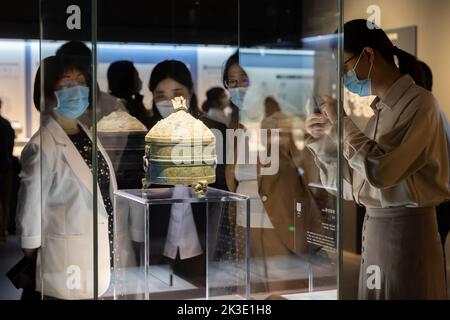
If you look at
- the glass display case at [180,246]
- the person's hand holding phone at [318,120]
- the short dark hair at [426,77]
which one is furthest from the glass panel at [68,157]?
the short dark hair at [426,77]

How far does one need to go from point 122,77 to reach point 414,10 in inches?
95.4

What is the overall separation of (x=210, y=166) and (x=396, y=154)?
0.68 meters

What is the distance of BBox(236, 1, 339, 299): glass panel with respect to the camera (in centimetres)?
Answer: 261

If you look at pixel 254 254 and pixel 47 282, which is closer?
pixel 47 282

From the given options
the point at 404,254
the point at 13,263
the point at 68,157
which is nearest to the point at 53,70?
the point at 68,157

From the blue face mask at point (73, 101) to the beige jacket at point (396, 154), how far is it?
84cm

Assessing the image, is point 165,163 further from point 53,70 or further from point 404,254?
point 404,254

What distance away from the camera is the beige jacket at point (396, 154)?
2553 mm

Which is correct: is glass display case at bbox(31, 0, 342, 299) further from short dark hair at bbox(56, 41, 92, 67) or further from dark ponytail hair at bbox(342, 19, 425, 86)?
dark ponytail hair at bbox(342, 19, 425, 86)

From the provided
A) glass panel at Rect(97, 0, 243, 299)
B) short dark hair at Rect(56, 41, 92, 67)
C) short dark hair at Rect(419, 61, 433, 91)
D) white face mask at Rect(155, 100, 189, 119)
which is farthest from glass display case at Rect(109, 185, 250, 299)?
short dark hair at Rect(419, 61, 433, 91)

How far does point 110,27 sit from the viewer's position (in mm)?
3016

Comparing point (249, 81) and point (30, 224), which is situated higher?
point (249, 81)
